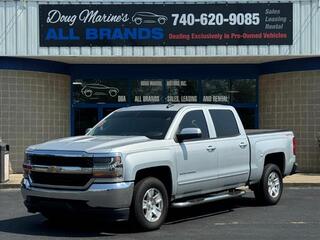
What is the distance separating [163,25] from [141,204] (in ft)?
34.2

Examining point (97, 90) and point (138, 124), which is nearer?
point (138, 124)

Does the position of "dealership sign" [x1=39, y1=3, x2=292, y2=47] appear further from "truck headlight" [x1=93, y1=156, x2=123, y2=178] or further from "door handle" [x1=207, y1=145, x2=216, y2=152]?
"truck headlight" [x1=93, y1=156, x2=123, y2=178]

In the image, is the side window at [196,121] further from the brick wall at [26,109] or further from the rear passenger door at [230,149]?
the brick wall at [26,109]

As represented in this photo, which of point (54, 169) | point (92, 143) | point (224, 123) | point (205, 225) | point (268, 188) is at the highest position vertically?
point (224, 123)

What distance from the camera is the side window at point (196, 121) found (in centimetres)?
973

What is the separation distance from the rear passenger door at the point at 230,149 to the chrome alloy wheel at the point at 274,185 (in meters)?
1.00

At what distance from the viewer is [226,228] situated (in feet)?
29.6

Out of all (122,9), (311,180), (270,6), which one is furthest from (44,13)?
(311,180)

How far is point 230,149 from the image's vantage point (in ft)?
33.9

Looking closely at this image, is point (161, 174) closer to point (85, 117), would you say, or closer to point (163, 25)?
point (163, 25)

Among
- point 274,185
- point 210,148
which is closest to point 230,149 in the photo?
point 210,148

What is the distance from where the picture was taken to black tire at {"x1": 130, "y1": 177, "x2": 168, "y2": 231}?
27.7ft

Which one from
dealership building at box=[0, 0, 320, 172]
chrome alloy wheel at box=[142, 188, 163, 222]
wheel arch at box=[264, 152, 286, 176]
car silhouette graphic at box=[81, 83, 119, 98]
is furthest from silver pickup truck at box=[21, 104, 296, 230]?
car silhouette graphic at box=[81, 83, 119, 98]

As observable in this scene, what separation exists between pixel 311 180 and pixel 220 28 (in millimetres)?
5345
